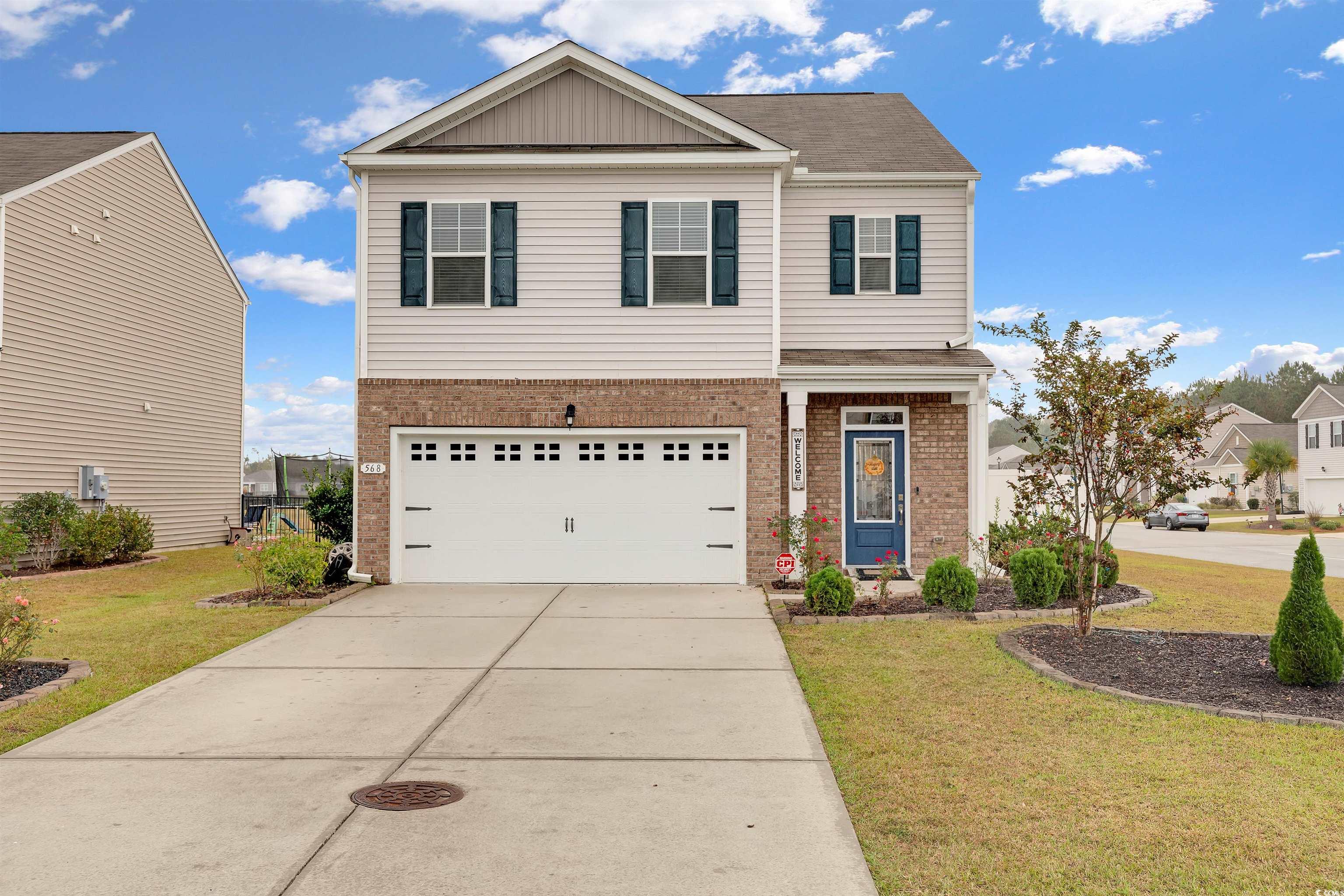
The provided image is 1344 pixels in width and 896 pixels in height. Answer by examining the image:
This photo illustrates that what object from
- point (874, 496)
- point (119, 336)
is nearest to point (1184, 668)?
point (874, 496)

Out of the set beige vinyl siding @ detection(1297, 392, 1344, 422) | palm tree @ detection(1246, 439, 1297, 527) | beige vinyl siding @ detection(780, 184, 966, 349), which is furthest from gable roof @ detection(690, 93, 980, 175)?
beige vinyl siding @ detection(1297, 392, 1344, 422)

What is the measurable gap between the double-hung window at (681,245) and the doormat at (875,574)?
4581 millimetres

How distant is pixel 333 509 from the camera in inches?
531

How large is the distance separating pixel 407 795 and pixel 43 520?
14.2 meters

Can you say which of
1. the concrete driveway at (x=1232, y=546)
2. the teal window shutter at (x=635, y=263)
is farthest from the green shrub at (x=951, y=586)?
the concrete driveway at (x=1232, y=546)

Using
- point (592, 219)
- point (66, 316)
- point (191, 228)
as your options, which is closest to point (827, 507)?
point (592, 219)

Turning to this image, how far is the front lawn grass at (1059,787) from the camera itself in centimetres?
381

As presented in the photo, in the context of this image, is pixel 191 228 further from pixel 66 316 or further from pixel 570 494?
pixel 570 494

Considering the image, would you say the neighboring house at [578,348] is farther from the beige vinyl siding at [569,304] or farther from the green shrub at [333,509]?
the green shrub at [333,509]

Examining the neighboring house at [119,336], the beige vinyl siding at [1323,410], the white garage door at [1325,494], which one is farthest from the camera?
the white garage door at [1325,494]

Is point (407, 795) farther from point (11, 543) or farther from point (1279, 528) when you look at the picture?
point (1279, 528)

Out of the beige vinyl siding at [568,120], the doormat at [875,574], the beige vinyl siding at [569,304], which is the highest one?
the beige vinyl siding at [568,120]

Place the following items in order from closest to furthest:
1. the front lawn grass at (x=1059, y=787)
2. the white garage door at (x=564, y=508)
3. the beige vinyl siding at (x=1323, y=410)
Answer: the front lawn grass at (x=1059, y=787) → the white garage door at (x=564, y=508) → the beige vinyl siding at (x=1323, y=410)

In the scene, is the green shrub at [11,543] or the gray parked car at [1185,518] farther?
the gray parked car at [1185,518]
